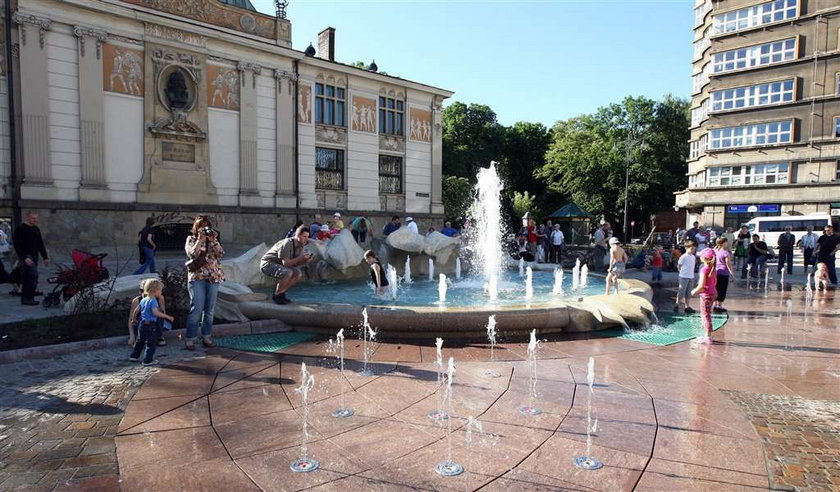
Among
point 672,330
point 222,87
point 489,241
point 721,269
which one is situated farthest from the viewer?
point 222,87

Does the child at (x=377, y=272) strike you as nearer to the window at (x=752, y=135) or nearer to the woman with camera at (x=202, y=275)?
the woman with camera at (x=202, y=275)

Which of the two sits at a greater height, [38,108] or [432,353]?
[38,108]

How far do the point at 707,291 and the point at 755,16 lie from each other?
130ft

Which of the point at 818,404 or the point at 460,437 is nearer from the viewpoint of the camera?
the point at 460,437

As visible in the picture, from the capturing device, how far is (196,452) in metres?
3.79

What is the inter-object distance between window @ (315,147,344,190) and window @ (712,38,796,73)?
1234 inches

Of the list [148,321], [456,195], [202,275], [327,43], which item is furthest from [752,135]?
[148,321]

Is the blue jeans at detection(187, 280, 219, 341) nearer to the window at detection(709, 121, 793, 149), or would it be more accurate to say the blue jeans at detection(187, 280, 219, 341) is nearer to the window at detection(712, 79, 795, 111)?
the window at detection(709, 121, 793, 149)

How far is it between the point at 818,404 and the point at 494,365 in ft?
10.4

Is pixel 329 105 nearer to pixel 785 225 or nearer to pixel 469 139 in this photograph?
pixel 469 139

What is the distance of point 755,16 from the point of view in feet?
123

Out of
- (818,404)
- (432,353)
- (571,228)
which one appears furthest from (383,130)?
(818,404)

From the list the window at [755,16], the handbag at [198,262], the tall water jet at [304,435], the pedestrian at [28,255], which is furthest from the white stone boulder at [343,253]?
the window at [755,16]

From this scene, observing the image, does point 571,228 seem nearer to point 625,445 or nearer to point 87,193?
point 87,193
